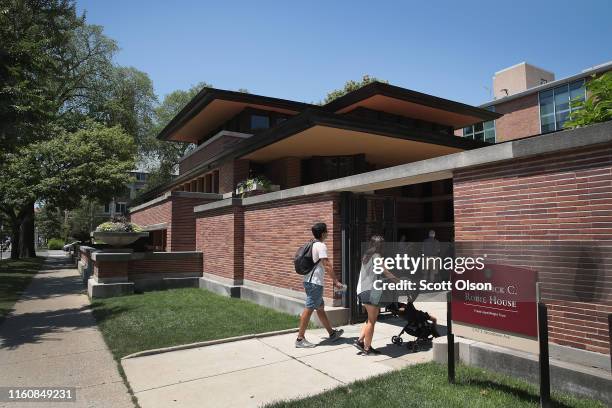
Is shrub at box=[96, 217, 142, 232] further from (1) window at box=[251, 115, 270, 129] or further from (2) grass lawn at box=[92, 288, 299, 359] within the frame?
(1) window at box=[251, 115, 270, 129]

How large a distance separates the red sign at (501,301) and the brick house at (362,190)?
2.44ft

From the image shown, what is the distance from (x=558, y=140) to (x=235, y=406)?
448 centimetres

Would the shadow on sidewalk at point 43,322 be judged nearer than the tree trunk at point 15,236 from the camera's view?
Yes

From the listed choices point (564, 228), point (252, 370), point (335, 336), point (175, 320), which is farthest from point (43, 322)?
point (564, 228)

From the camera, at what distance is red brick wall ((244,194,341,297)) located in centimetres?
808

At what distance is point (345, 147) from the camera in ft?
47.0

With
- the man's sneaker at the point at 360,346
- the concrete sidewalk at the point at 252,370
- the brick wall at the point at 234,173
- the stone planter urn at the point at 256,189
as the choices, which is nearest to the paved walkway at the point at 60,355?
the concrete sidewalk at the point at 252,370

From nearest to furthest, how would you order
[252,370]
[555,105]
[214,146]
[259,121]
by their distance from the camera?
[252,370]
[259,121]
[214,146]
[555,105]

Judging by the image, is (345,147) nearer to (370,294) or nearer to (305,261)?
(305,261)

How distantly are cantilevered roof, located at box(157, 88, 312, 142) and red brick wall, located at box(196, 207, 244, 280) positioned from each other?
503 centimetres

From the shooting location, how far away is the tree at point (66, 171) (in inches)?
975

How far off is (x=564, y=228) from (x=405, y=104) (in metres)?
12.4

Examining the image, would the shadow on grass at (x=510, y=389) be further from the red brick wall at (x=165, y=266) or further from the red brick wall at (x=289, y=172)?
the red brick wall at (x=289, y=172)

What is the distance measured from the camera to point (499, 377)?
15.6 ft
